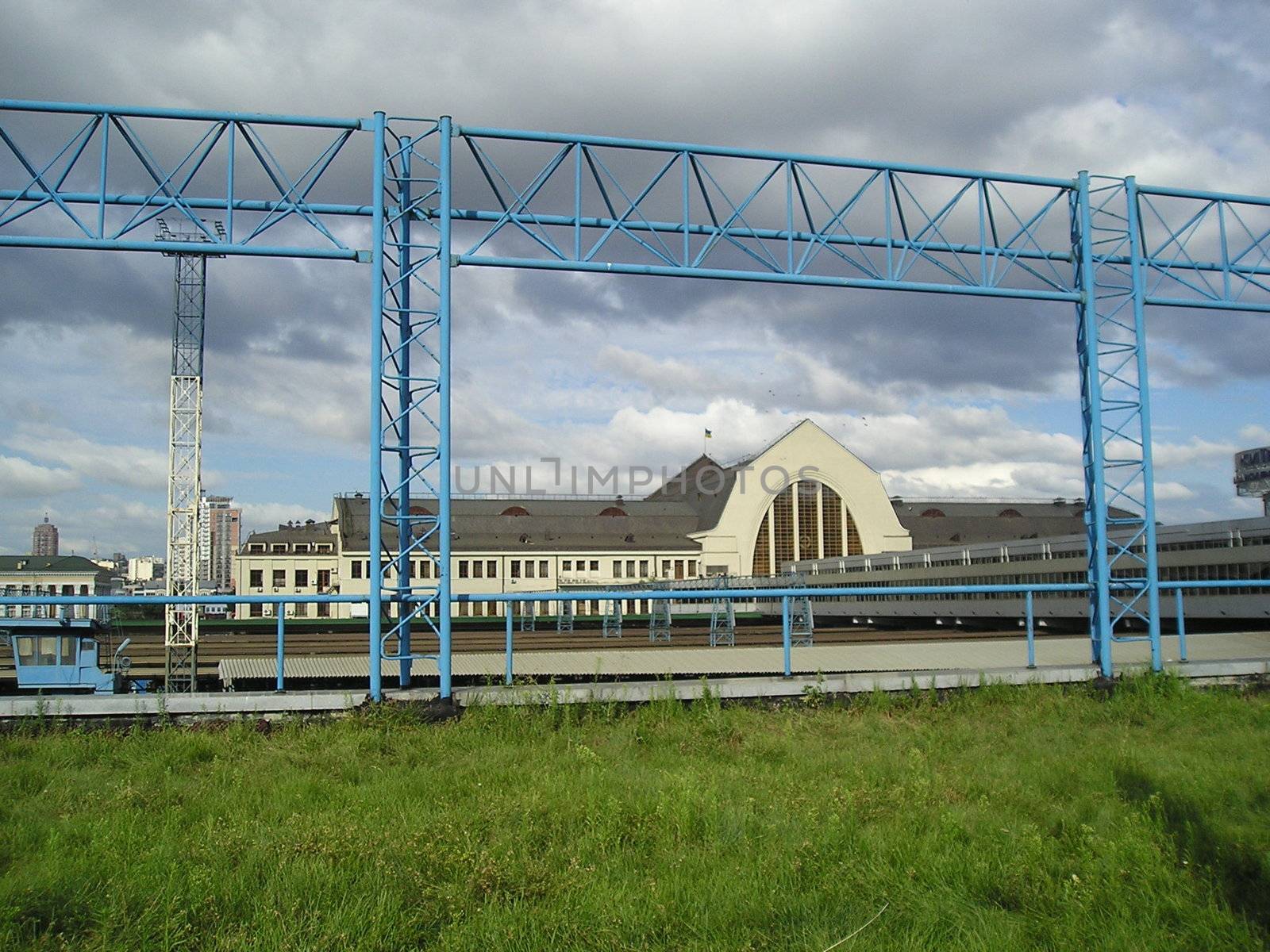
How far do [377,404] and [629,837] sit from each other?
5.67 meters

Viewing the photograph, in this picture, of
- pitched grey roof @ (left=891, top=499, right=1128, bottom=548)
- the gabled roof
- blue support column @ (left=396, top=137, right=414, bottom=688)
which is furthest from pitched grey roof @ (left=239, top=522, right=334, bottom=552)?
blue support column @ (left=396, top=137, right=414, bottom=688)

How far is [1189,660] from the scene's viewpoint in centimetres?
1282

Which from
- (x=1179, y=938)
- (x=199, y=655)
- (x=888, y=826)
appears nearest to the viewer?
(x=1179, y=938)

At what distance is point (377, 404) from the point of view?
10.3m

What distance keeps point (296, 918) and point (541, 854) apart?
157 cm

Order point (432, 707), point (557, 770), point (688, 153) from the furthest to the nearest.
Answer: point (688, 153)
point (432, 707)
point (557, 770)

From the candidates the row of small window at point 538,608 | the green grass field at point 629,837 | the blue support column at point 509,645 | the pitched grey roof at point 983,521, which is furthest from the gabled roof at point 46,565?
→ the green grass field at point 629,837

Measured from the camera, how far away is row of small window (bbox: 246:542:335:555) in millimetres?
60219

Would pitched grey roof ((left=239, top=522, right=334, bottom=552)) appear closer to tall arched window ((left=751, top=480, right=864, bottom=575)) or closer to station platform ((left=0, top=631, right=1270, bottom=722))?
tall arched window ((left=751, top=480, right=864, bottom=575))

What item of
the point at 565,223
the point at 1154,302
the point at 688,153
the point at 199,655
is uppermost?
the point at 688,153

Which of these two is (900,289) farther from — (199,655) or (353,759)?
(199,655)

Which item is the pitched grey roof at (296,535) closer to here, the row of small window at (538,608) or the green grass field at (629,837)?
the row of small window at (538,608)

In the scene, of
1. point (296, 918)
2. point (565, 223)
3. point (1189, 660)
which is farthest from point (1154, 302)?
point (296, 918)

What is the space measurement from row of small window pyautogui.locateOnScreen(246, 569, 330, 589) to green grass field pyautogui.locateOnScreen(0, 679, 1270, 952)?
51794 millimetres
